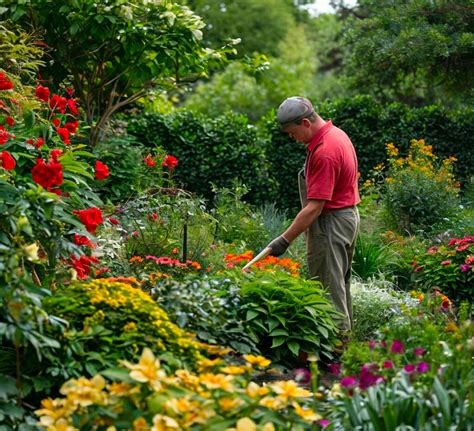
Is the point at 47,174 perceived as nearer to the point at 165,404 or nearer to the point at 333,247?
the point at 165,404

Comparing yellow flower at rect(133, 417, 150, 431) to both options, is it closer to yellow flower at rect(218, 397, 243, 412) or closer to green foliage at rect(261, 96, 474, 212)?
yellow flower at rect(218, 397, 243, 412)

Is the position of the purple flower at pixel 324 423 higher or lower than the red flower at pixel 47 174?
lower

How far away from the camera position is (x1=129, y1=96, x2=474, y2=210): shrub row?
11.5 meters

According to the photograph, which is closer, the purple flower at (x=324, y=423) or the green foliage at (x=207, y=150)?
the purple flower at (x=324, y=423)

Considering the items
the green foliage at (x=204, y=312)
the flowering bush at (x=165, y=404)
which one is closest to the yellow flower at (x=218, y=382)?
the flowering bush at (x=165, y=404)

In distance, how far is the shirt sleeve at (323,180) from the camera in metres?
5.58

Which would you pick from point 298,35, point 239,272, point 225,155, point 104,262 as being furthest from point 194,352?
point 298,35

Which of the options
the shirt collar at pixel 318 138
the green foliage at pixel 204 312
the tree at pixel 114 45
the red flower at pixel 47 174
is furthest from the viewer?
the tree at pixel 114 45

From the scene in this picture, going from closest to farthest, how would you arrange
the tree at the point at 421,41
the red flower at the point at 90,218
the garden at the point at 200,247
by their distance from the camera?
the garden at the point at 200,247 → the red flower at the point at 90,218 → the tree at the point at 421,41

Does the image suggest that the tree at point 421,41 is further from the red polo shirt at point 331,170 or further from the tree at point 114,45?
the red polo shirt at point 331,170

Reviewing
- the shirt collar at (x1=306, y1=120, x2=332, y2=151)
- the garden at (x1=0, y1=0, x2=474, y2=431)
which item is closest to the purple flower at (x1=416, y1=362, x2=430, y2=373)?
the garden at (x1=0, y1=0, x2=474, y2=431)

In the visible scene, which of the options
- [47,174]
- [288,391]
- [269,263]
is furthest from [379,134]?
[288,391]

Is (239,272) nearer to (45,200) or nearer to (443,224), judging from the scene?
(45,200)

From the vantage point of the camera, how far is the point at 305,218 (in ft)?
18.3
